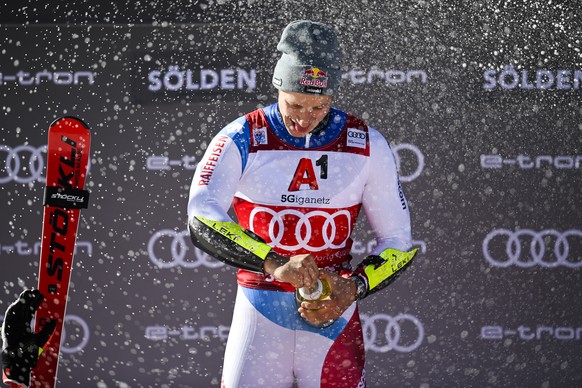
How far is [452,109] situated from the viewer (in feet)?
18.9

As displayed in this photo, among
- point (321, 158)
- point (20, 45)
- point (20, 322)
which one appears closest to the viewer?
point (321, 158)

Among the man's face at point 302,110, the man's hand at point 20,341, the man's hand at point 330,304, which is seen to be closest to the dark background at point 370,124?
the man's hand at point 20,341

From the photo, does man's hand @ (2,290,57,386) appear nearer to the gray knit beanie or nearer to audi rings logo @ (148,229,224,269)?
the gray knit beanie

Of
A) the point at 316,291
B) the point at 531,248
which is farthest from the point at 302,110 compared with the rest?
the point at 531,248

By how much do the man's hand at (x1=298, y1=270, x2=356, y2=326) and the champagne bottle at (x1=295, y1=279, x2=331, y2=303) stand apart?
0.01 metres

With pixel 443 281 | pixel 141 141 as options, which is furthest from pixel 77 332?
pixel 443 281

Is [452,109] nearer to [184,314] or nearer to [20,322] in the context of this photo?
[184,314]

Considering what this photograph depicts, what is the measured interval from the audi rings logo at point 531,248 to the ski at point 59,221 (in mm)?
2680

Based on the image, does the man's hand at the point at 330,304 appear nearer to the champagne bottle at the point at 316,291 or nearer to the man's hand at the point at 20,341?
the champagne bottle at the point at 316,291

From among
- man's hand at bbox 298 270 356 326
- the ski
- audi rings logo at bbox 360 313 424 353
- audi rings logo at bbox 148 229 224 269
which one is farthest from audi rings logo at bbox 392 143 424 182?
man's hand at bbox 298 270 356 326

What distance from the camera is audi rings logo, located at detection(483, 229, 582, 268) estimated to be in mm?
5789

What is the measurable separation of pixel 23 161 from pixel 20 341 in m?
1.99

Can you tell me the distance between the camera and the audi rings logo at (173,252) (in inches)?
227

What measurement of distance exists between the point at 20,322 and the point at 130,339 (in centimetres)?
184
